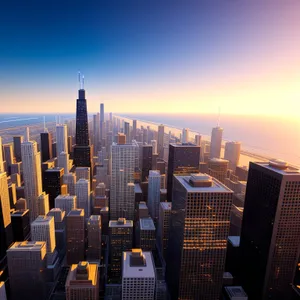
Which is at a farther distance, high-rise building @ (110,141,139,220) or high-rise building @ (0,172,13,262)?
high-rise building @ (110,141,139,220)

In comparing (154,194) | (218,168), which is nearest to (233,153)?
(218,168)

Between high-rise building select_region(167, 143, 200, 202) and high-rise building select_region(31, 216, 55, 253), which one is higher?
high-rise building select_region(167, 143, 200, 202)

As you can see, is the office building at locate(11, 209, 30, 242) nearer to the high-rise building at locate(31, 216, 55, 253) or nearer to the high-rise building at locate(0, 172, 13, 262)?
the high-rise building at locate(0, 172, 13, 262)

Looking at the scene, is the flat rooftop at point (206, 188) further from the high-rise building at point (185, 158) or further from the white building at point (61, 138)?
Answer: the white building at point (61, 138)

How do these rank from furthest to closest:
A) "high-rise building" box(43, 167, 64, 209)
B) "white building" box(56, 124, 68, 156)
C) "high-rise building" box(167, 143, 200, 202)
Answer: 1. "white building" box(56, 124, 68, 156)
2. "high-rise building" box(43, 167, 64, 209)
3. "high-rise building" box(167, 143, 200, 202)

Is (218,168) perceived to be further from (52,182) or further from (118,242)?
(52,182)

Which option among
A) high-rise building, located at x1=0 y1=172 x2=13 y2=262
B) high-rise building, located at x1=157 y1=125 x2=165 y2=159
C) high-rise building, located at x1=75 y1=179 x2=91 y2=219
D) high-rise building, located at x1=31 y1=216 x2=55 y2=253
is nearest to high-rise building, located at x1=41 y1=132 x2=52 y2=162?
high-rise building, located at x1=75 y1=179 x2=91 y2=219
